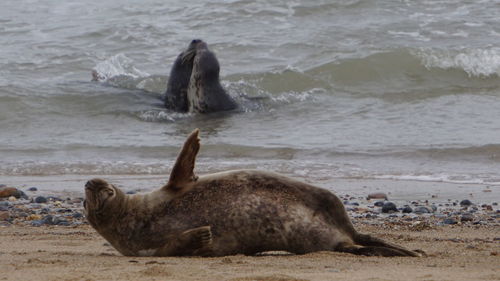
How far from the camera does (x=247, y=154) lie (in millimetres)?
10609

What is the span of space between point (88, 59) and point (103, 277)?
14.2m

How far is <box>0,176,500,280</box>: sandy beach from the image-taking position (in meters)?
4.20

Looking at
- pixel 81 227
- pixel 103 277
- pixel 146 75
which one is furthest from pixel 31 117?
pixel 103 277

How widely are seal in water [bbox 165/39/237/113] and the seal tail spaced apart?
27.8ft

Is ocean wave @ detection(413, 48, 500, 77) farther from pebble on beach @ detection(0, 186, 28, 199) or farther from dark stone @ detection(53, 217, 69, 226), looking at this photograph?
dark stone @ detection(53, 217, 69, 226)

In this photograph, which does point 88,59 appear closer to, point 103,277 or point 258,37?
point 258,37

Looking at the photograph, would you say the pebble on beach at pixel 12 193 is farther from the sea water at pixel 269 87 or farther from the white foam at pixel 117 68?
the white foam at pixel 117 68

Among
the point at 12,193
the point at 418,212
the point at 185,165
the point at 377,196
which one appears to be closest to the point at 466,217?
the point at 418,212

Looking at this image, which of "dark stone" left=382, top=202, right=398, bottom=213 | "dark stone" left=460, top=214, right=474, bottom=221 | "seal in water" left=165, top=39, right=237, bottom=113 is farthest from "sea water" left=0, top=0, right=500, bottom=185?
"dark stone" left=460, top=214, right=474, bottom=221

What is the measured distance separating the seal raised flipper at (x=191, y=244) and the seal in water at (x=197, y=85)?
339 inches

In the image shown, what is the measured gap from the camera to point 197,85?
1359 cm

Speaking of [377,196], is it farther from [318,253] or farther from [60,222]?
[318,253]

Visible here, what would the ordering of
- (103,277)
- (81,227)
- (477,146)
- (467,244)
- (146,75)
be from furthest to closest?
(146,75) → (477,146) → (81,227) → (467,244) → (103,277)

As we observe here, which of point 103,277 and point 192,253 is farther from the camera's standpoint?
point 192,253
